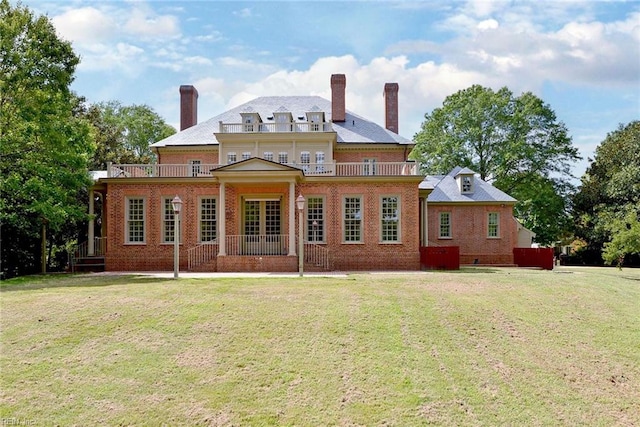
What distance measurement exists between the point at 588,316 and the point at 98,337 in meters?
11.4

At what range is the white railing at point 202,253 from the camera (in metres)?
23.7

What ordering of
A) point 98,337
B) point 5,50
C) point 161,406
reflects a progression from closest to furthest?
point 161,406 < point 98,337 < point 5,50

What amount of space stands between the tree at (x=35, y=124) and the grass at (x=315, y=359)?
23.8ft

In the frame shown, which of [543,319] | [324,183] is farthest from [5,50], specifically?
[543,319]

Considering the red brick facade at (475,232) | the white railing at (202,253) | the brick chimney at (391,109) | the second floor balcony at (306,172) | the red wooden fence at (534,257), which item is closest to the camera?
the white railing at (202,253)

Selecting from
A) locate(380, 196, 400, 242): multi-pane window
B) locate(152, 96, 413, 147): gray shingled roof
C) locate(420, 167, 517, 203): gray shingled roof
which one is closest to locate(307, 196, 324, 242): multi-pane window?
locate(380, 196, 400, 242): multi-pane window

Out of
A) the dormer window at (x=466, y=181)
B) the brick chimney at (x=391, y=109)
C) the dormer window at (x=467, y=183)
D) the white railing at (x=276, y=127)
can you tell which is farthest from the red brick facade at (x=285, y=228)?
the brick chimney at (x=391, y=109)

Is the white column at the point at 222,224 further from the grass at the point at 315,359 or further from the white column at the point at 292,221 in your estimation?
the grass at the point at 315,359

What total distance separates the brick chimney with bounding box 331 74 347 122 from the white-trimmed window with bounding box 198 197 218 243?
37.3 feet

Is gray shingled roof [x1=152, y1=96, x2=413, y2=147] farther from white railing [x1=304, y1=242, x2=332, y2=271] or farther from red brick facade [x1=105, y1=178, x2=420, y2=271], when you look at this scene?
white railing [x1=304, y1=242, x2=332, y2=271]

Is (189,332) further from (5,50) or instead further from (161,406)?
(5,50)

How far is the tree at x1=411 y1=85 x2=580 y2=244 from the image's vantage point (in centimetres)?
4294

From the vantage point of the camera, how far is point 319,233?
24750mm

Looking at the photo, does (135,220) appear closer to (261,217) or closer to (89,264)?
(89,264)
